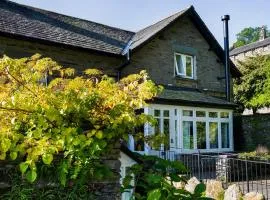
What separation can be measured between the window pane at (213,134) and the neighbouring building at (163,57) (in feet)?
0.16

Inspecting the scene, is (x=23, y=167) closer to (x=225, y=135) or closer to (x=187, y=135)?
(x=187, y=135)

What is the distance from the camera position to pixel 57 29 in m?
16.7

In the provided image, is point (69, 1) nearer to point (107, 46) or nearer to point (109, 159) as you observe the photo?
point (107, 46)

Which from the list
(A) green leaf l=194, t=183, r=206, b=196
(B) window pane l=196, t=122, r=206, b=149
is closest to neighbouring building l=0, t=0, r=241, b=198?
(B) window pane l=196, t=122, r=206, b=149

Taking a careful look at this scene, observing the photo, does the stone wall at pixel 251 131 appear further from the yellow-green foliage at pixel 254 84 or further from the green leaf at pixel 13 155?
the green leaf at pixel 13 155

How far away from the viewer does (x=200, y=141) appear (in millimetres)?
17672

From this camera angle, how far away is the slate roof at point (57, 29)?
50.0 feet

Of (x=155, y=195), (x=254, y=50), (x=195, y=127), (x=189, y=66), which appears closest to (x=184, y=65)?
(x=189, y=66)

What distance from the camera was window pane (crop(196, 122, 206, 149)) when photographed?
17.6 m

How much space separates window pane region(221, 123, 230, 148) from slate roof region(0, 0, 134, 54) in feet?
21.0

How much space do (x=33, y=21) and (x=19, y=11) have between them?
1188 millimetres

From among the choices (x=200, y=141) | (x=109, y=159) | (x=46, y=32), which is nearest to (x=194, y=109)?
(x=200, y=141)

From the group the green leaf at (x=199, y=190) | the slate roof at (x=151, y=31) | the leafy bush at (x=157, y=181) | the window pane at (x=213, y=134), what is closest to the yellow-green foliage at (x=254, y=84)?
the window pane at (x=213, y=134)

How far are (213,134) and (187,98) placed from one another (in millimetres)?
2382
